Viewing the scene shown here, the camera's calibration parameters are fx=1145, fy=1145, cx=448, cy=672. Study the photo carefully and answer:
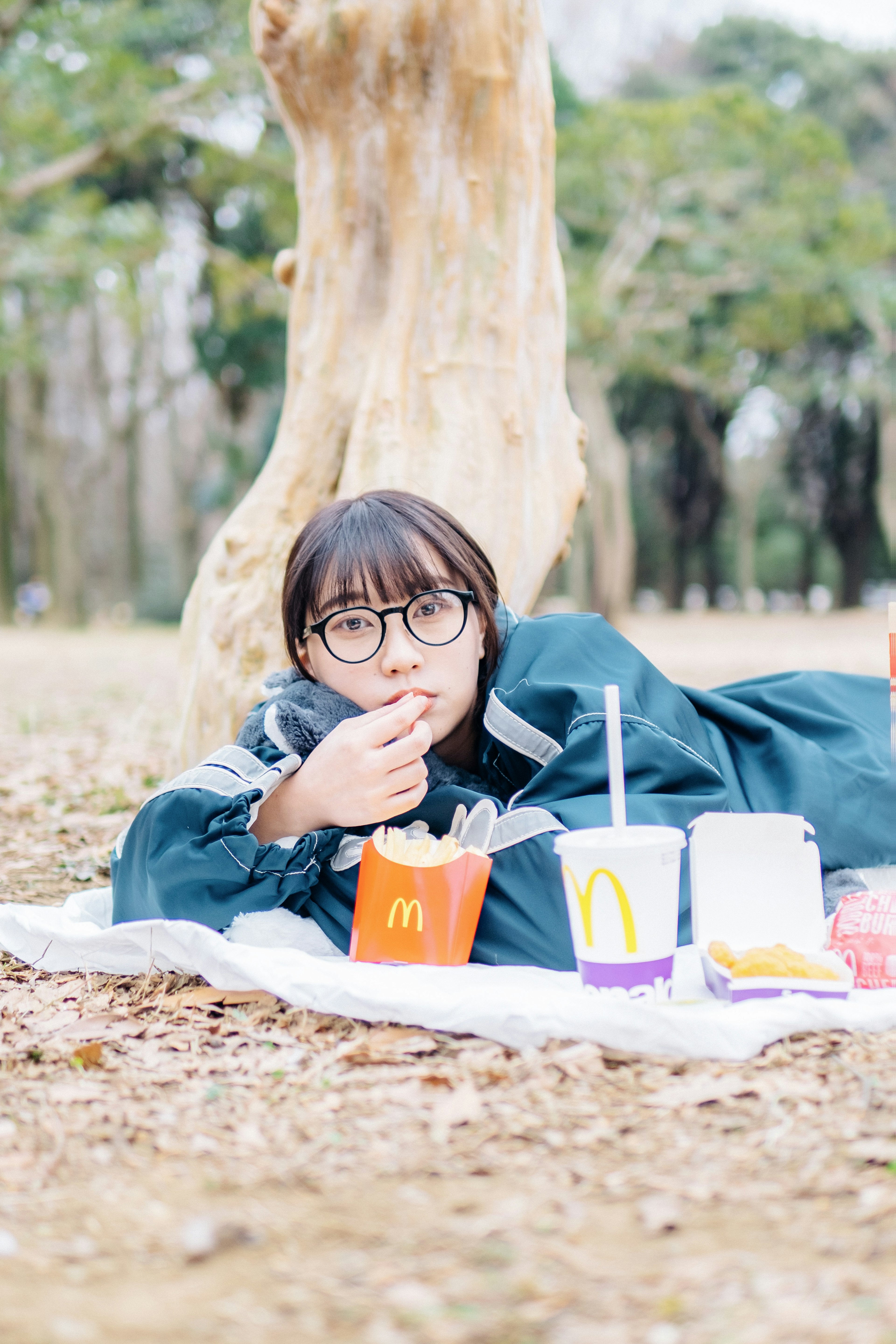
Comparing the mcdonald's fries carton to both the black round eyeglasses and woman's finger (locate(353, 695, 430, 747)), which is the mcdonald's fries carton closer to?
woman's finger (locate(353, 695, 430, 747))

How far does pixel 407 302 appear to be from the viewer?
11.6 ft

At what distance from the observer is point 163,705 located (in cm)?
742

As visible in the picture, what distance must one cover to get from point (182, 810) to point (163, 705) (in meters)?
5.40

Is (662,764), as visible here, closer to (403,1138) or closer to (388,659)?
(388,659)

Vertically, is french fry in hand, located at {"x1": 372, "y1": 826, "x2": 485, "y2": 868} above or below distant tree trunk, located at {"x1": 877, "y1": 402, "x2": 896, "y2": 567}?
below

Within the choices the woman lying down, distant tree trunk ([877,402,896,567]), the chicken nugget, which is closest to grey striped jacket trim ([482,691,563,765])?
the woman lying down

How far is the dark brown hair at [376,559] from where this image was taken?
221 centimetres

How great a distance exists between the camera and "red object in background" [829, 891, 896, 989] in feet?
6.68

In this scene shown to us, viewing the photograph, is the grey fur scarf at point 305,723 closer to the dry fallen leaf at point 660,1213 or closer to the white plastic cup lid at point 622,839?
the white plastic cup lid at point 622,839

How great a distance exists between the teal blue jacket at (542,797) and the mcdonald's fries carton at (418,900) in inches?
3.5

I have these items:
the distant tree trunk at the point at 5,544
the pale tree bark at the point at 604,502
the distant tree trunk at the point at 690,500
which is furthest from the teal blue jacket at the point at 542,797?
the distant tree trunk at the point at 690,500

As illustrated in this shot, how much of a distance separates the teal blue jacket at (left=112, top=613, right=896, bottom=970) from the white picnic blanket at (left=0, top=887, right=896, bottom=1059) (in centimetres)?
6

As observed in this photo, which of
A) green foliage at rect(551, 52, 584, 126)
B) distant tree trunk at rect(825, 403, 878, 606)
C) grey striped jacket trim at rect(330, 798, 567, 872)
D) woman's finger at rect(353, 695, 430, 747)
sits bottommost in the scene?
grey striped jacket trim at rect(330, 798, 567, 872)

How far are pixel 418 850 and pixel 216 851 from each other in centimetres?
40
